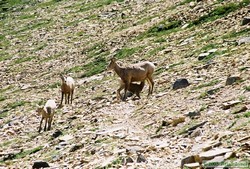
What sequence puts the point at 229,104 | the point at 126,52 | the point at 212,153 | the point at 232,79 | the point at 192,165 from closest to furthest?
the point at 192,165 < the point at 212,153 < the point at 229,104 < the point at 232,79 < the point at 126,52

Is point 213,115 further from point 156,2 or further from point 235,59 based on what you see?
point 156,2

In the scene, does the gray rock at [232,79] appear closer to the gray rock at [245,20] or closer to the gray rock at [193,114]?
the gray rock at [193,114]


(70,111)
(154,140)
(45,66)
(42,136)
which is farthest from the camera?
(45,66)

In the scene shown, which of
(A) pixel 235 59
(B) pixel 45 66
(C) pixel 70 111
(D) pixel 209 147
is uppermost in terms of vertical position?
(D) pixel 209 147

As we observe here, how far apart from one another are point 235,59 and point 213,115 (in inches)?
276

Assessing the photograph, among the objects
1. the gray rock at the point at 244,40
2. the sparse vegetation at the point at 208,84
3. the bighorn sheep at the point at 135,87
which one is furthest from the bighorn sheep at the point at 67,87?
the sparse vegetation at the point at 208,84

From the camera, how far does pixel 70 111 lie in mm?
22312

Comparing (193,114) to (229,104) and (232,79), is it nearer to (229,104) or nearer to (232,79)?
(229,104)

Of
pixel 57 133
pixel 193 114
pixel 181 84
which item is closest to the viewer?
pixel 193 114

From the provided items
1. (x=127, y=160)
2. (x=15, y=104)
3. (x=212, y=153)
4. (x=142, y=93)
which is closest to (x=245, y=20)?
(x=142, y=93)


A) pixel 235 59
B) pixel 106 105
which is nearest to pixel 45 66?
pixel 106 105

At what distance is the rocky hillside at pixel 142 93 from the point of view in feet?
40.1

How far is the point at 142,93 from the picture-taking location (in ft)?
75.2

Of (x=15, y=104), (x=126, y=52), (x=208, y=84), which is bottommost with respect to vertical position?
(x=15, y=104)
